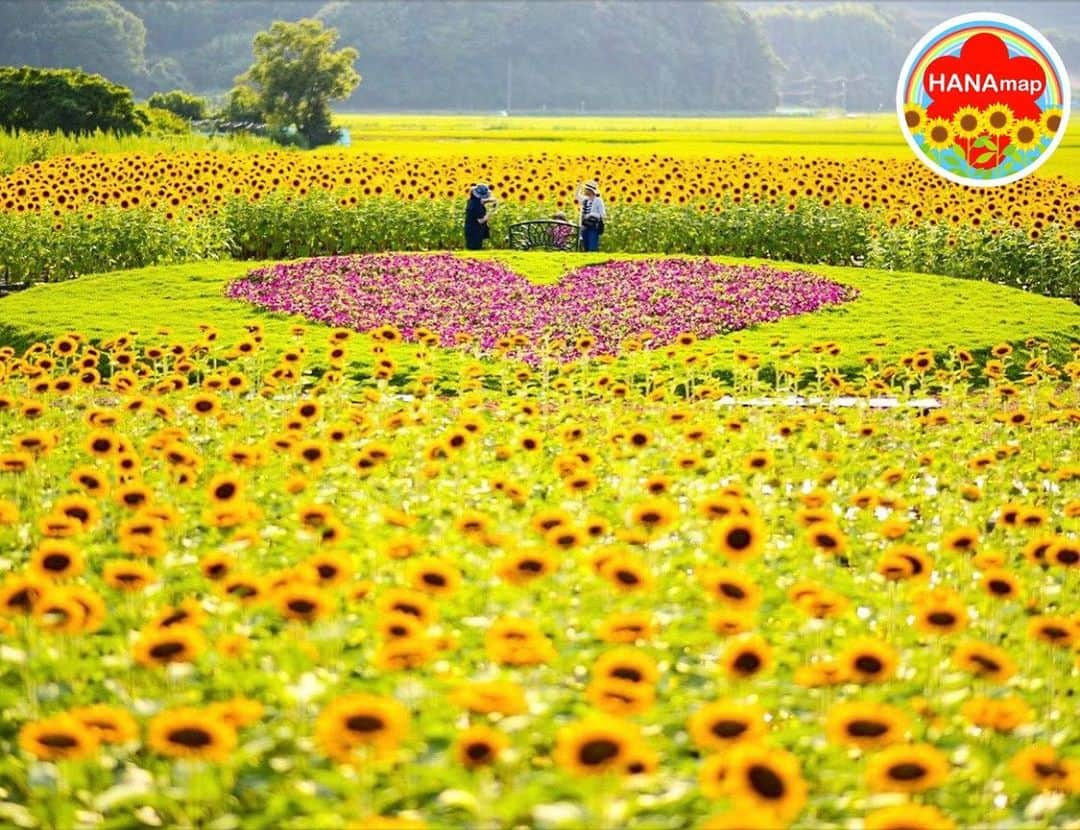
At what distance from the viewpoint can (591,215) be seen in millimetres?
18016

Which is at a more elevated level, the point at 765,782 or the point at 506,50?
the point at 506,50

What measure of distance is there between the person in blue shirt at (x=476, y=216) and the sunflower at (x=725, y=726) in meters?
15.3

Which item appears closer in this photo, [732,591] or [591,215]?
[732,591]

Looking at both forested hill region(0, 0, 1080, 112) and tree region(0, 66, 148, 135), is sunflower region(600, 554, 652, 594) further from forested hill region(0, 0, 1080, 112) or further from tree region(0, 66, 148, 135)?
forested hill region(0, 0, 1080, 112)

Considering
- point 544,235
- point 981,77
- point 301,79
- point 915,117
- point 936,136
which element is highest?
point 301,79

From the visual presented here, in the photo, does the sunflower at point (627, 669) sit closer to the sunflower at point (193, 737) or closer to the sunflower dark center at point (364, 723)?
the sunflower dark center at point (364, 723)

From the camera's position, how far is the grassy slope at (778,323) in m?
12.6

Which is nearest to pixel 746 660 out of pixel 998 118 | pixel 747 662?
pixel 747 662

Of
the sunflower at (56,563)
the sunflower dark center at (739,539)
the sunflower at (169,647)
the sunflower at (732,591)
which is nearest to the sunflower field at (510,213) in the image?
the sunflower dark center at (739,539)

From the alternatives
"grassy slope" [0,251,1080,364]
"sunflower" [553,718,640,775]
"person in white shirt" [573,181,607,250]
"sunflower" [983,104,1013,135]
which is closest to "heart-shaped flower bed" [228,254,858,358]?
"grassy slope" [0,251,1080,364]

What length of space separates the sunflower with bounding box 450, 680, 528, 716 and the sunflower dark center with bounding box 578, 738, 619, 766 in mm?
241

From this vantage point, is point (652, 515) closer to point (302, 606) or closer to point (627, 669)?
point (627, 669)

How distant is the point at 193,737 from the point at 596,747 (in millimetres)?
866

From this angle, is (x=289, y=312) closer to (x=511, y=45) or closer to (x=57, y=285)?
(x=57, y=285)
